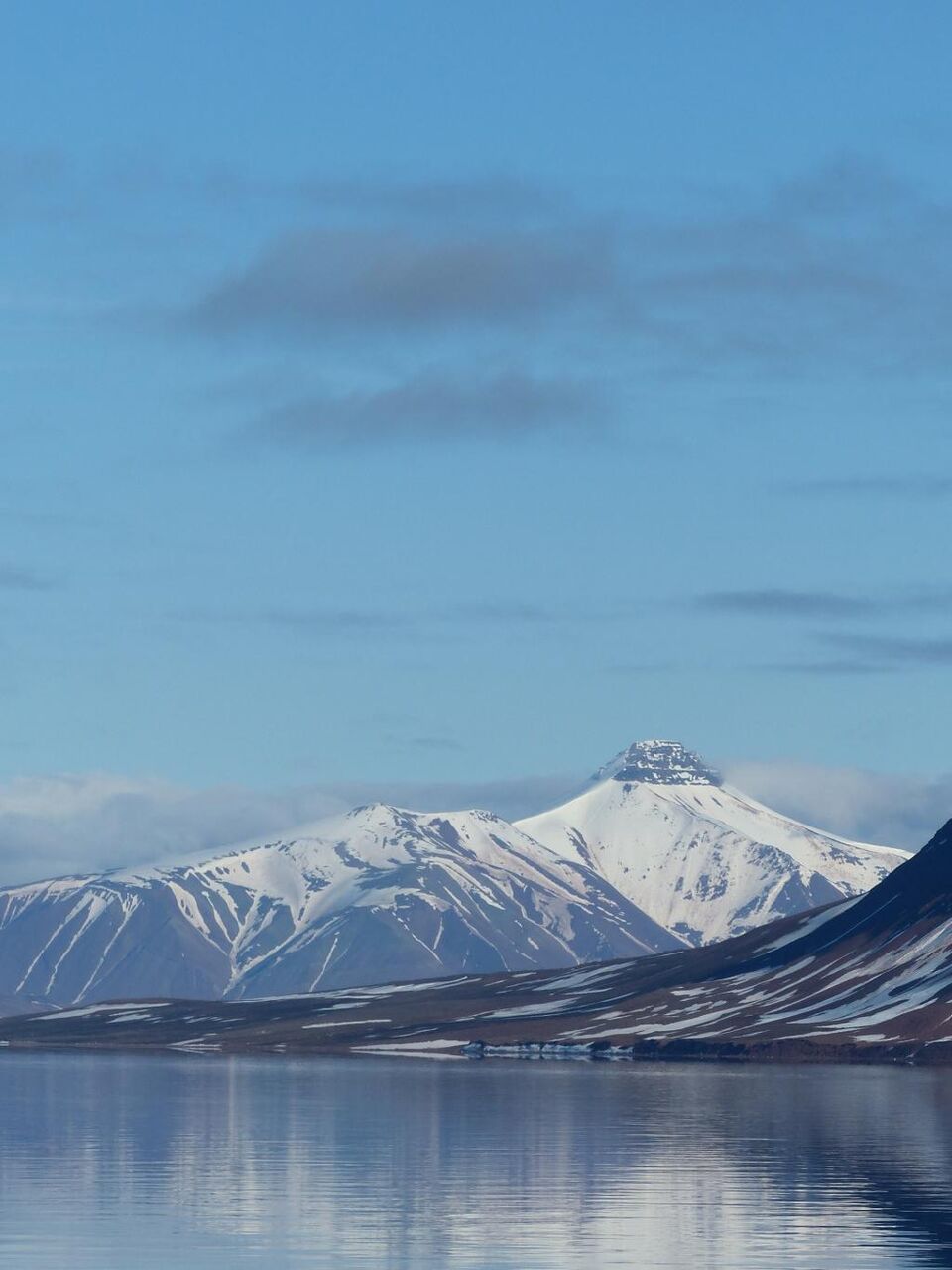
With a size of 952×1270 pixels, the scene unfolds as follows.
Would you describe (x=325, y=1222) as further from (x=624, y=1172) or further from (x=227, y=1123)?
(x=227, y=1123)

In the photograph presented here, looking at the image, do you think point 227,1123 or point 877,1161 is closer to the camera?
point 877,1161

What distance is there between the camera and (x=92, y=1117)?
14525 centimetres

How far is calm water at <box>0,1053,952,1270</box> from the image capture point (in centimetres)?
7706

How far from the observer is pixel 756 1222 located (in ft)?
278

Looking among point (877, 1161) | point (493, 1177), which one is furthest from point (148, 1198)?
point (877, 1161)

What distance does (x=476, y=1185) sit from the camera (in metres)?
99.3

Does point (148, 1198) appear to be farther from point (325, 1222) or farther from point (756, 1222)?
point (756, 1222)

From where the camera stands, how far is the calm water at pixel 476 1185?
253ft

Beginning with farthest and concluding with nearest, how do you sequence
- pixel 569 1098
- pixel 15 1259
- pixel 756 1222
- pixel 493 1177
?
pixel 569 1098
pixel 493 1177
pixel 756 1222
pixel 15 1259

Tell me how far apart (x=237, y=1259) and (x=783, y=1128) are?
64.6 meters

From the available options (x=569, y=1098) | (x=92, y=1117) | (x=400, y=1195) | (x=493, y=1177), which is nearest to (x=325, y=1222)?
(x=400, y=1195)

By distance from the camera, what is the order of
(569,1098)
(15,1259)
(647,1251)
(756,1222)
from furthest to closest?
(569,1098), (756,1222), (647,1251), (15,1259)

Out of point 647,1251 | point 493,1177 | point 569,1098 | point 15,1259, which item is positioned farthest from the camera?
point 569,1098

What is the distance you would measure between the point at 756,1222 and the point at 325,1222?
14950mm
